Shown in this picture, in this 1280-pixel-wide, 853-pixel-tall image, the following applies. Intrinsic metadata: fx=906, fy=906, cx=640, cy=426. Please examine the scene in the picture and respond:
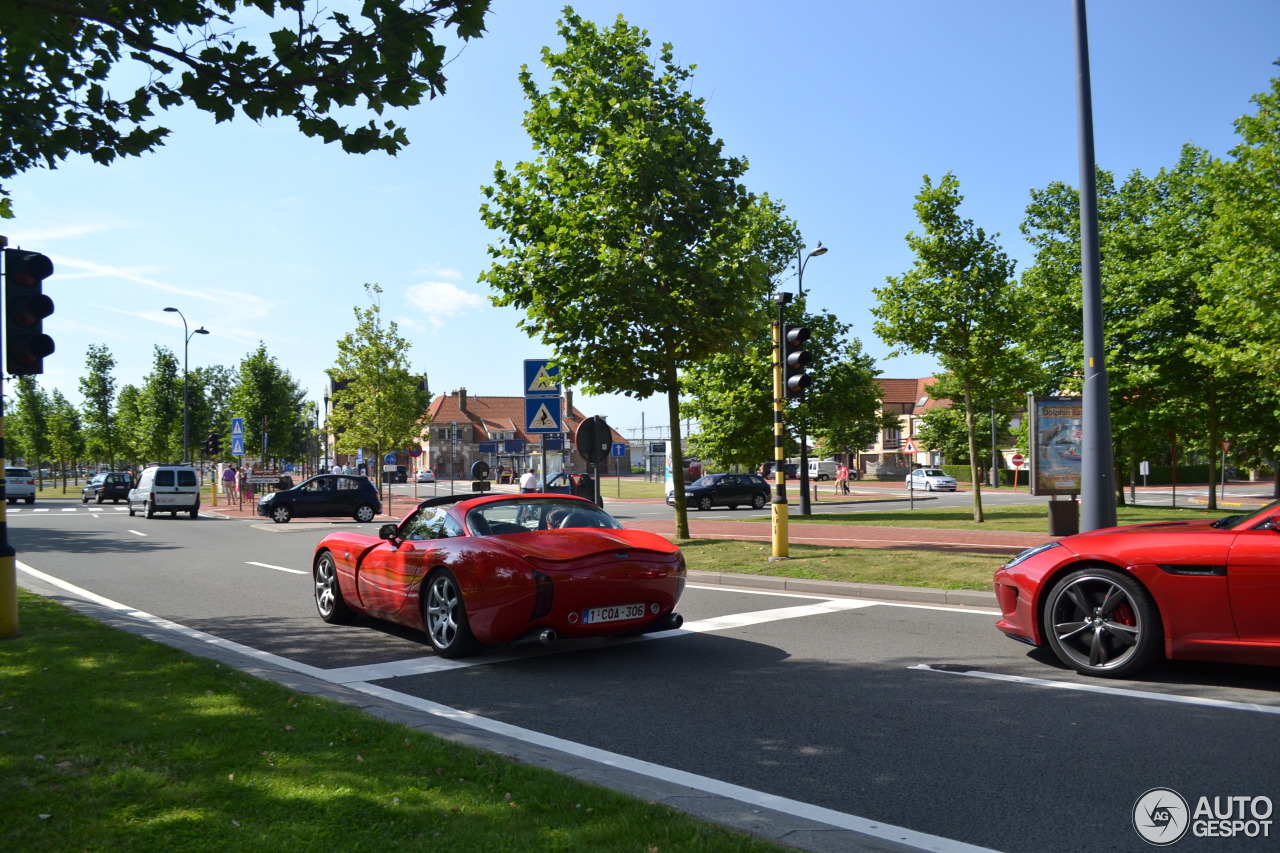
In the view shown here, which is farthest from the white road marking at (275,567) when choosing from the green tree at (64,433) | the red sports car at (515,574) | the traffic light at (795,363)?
the green tree at (64,433)

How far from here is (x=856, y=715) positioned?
5188 mm

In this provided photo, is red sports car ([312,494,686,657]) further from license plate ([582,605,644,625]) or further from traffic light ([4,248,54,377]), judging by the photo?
traffic light ([4,248,54,377])

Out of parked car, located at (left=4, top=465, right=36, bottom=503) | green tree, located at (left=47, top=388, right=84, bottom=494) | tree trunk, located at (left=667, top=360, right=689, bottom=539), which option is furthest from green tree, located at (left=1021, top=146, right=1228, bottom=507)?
green tree, located at (left=47, top=388, right=84, bottom=494)

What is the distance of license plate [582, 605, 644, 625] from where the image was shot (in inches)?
259

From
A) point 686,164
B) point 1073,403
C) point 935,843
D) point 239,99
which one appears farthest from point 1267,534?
point 686,164

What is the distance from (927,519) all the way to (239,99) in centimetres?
2212

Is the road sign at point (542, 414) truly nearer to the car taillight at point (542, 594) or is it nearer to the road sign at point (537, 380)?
the road sign at point (537, 380)

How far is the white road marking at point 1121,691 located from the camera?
16.9 feet

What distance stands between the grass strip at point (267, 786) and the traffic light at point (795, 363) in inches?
324

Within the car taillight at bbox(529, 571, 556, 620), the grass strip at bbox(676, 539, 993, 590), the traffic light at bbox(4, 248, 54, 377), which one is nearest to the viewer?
the car taillight at bbox(529, 571, 556, 620)

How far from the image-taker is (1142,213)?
114 ft

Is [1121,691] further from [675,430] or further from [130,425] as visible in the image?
[130,425]

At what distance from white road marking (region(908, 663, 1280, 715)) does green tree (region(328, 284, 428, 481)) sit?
40.0m

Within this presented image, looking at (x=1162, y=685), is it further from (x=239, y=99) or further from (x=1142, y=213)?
(x=1142, y=213)
